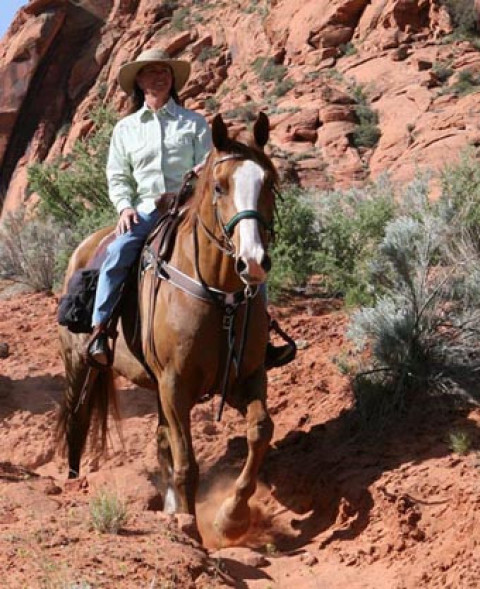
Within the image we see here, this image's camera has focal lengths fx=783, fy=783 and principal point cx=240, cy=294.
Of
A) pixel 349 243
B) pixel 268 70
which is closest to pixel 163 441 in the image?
pixel 349 243

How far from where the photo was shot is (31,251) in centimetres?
1259

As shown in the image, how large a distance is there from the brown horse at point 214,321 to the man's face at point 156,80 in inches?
46.0

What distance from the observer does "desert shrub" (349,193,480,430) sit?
5.70 metres

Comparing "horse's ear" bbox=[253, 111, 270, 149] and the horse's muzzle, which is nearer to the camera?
the horse's muzzle

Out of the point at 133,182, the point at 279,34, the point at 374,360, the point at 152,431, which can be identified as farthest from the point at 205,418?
the point at 279,34

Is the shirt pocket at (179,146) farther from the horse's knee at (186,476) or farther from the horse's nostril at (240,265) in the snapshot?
the horse's knee at (186,476)

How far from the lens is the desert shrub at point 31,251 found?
41.7ft

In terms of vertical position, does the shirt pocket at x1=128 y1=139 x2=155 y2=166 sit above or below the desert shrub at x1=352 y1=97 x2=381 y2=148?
above

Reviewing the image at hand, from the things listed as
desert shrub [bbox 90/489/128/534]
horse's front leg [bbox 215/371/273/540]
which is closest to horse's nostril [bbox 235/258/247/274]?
horse's front leg [bbox 215/371/273/540]

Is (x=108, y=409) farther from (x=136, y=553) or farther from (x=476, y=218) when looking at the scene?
(x=476, y=218)

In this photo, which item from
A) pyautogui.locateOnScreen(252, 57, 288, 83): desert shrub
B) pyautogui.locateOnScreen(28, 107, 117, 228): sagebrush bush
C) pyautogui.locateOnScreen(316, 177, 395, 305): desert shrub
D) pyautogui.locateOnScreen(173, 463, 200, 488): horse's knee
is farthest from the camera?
pyautogui.locateOnScreen(252, 57, 288, 83): desert shrub

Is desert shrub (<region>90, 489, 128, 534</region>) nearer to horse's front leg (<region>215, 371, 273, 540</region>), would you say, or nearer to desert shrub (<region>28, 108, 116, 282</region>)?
horse's front leg (<region>215, 371, 273, 540</region>)

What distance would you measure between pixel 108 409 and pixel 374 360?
2294mm

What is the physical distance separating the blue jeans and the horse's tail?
4.30 ft
